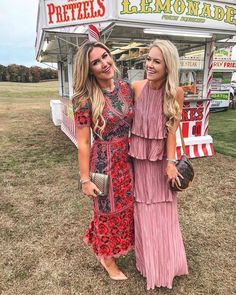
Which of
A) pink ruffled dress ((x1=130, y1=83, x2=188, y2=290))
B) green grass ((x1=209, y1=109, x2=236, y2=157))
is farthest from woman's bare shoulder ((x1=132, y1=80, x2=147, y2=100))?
green grass ((x1=209, y1=109, x2=236, y2=157))

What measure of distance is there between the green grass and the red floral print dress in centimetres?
422

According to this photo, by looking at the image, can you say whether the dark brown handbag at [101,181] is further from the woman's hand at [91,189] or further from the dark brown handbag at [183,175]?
the dark brown handbag at [183,175]

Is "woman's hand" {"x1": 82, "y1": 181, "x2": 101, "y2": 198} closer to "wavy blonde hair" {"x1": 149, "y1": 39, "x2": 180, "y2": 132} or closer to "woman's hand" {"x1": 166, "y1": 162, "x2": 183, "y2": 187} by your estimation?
"woman's hand" {"x1": 166, "y1": 162, "x2": 183, "y2": 187}

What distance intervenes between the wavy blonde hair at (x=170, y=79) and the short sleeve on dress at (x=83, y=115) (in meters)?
0.51

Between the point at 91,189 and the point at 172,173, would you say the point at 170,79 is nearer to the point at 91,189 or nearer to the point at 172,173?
the point at 172,173

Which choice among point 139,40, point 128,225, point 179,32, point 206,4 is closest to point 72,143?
point 139,40

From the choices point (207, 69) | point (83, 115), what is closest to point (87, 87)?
point (83, 115)

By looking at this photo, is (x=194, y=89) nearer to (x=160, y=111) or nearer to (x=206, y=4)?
(x=206, y=4)

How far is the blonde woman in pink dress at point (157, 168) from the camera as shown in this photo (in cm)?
181

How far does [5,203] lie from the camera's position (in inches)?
148

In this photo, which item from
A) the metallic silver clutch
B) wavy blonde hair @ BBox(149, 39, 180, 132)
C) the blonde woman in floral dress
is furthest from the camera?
the metallic silver clutch

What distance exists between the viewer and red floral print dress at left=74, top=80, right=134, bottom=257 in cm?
190

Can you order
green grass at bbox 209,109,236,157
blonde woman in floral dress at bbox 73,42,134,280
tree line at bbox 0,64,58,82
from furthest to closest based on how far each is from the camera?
1. tree line at bbox 0,64,58,82
2. green grass at bbox 209,109,236,157
3. blonde woman in floral dress at bbox 73,42,134,280

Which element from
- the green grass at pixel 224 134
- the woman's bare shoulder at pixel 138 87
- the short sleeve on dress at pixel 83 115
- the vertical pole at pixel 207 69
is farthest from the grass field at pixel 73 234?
the woman's bare shoulder at pixel 138 87
